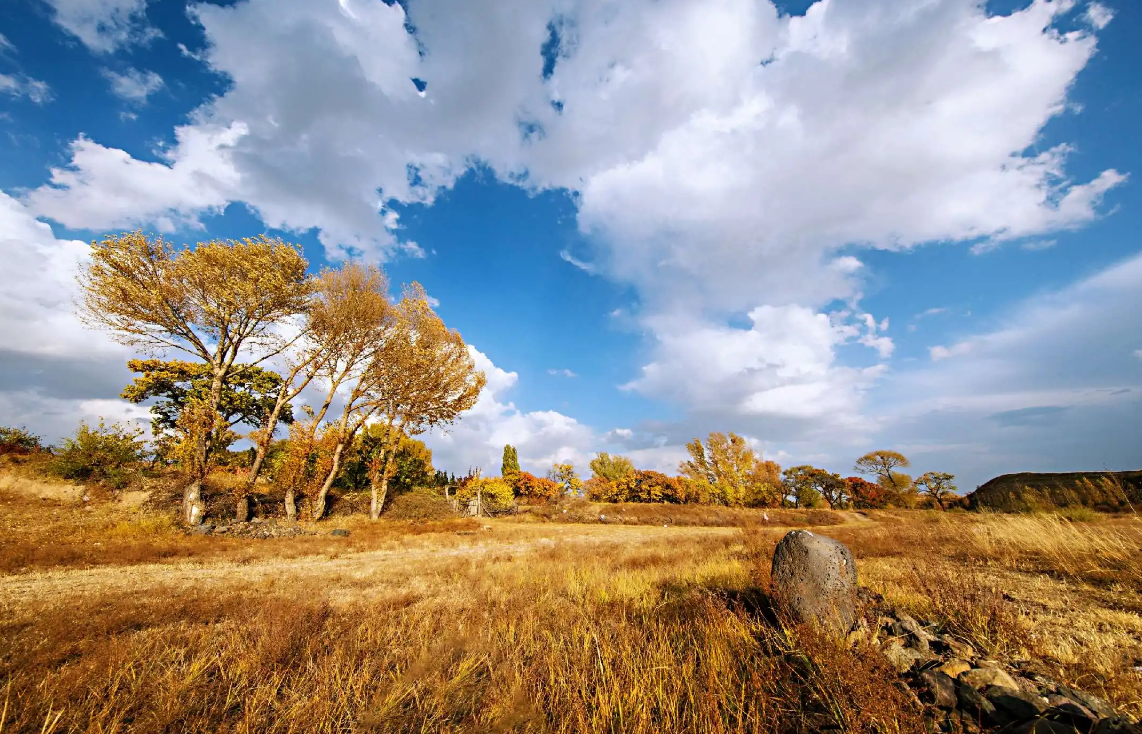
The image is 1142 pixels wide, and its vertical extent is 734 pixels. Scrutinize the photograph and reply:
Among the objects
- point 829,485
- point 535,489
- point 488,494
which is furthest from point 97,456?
point 829,485

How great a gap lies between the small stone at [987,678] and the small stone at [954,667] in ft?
0.23

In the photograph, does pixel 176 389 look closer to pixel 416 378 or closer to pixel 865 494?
pixel 416 378

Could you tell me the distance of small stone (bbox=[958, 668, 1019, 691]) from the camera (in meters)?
3.09

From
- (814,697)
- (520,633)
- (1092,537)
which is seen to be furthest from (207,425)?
(1092,537)

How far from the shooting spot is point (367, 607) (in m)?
6.56

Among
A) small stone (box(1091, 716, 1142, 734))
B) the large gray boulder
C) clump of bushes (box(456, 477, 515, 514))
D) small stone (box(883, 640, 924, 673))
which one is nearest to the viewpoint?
small stone (box(1091, 716, 1142, 734))

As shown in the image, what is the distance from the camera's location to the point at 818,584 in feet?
16.8

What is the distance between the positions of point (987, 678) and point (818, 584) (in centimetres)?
196

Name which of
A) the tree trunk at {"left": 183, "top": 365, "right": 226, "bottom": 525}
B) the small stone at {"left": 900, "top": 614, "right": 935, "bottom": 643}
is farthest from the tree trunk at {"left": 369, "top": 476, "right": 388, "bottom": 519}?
the small stone at {"left": 900, "top": 614, "right": 935, "bottom": 643}

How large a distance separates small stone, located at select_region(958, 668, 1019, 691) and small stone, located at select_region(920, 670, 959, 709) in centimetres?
12

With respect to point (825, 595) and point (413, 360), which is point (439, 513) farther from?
point (825, 595)

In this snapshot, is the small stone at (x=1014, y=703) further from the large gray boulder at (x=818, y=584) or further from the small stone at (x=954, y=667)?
the large gray boulder at (x=818, y=584)

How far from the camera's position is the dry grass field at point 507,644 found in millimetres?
3307

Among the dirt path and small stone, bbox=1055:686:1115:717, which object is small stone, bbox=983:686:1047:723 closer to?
small stone, bbox=1055:686:1115:717
